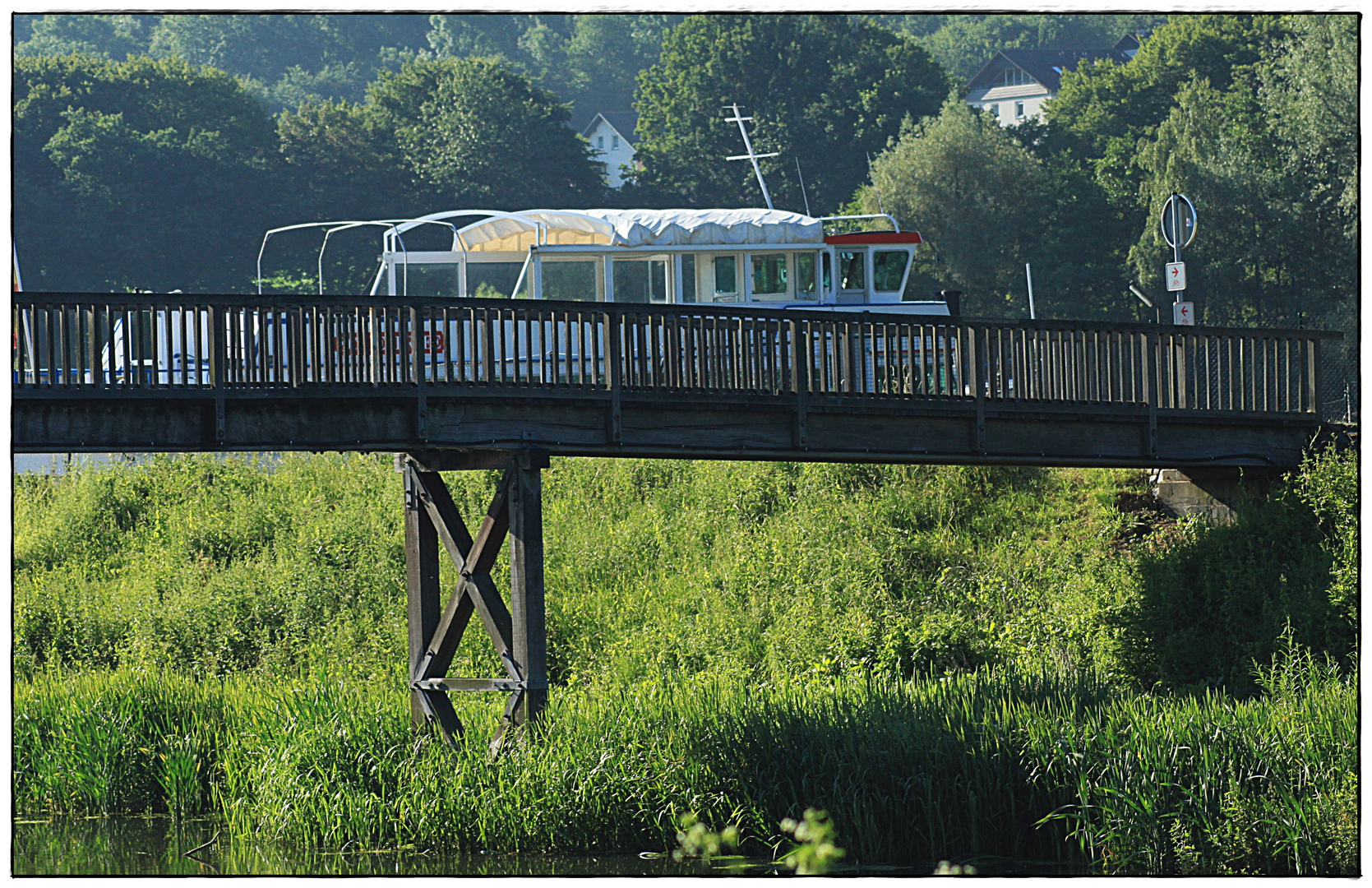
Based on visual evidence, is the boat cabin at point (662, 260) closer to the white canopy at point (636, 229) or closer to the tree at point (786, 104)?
the white canopy at point (636, 229)

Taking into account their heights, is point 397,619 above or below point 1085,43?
below

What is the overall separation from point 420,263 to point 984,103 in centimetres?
9964

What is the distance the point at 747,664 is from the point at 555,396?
281 inches

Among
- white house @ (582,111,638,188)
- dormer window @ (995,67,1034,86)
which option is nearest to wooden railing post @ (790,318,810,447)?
white house @ (582,111,638,188)

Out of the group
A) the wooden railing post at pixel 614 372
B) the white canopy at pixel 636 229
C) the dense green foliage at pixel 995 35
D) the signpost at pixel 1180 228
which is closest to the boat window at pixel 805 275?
the white canopy at pixel 636 229

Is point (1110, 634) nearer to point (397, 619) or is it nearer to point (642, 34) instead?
point (397, 619)

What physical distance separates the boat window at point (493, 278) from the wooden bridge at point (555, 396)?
2698 millimetres

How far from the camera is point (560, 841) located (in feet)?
52.8

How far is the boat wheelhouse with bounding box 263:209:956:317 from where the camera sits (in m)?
24.8

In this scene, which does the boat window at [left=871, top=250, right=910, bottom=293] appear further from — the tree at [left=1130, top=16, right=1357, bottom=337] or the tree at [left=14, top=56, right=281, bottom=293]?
the tree at [left=14, top=56, right=281, bottom=293]

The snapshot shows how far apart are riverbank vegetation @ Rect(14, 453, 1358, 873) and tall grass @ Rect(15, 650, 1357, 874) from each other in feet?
0.12

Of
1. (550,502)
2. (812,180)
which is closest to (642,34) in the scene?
(812,180)

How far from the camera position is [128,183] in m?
59.5

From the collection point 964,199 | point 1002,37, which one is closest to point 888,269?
point 964,199
